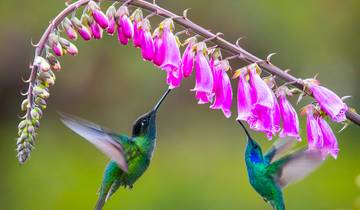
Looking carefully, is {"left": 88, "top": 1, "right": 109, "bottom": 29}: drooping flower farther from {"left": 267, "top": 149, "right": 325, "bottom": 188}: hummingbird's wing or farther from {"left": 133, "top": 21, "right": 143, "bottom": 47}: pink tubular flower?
{"left": 267, "top": 149, "right": 325, "bottom": 188}: hummingbird's wing

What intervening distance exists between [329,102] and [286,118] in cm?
25

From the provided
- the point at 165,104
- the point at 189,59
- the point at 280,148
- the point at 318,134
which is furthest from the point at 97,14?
the point at 165,104

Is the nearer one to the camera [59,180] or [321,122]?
[321,122]

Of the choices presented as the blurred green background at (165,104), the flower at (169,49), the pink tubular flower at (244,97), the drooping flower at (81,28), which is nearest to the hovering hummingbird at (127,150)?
the flower at (169,49)

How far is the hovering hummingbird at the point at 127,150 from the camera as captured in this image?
132 inches

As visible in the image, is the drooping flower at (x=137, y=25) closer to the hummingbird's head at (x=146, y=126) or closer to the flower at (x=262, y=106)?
the hummingbird's head at (x=146, y=126)

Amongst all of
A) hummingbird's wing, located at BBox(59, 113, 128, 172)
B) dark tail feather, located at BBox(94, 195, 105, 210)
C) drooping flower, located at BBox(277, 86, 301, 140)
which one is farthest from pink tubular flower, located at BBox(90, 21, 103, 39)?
drooping flower, located at BBox(277, 86, 301, 140)

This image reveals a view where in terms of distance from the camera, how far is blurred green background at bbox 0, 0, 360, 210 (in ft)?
32.2

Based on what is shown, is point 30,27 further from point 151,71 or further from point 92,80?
point 151,71

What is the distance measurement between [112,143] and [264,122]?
2.61ft

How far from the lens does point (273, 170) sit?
12.9 feet

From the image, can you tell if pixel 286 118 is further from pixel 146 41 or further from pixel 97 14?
pixel 97 14

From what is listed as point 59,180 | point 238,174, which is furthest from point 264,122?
point 59,180

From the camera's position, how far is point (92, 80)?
1202 centimetres
